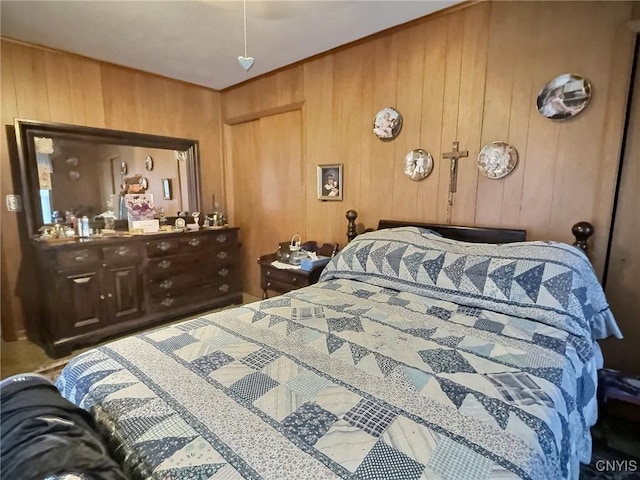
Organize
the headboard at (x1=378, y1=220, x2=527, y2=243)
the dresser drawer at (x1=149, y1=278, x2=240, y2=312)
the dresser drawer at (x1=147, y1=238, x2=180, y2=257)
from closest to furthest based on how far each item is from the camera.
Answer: the headboard at (x1=378, y1=220, x2=527, y2=243) → the dresser drawer at (x1=147, y1=238, x2=180, y2=257) → the dresser drawer at (x1=149, y1=278, x2=240, y2=312)

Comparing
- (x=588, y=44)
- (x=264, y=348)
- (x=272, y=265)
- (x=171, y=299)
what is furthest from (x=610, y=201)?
(x=171, y=299)

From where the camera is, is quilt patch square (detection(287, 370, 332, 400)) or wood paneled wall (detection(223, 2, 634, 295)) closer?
quilt patch square (detection(287, 370, 332, 400))

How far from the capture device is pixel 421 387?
3.21 feet

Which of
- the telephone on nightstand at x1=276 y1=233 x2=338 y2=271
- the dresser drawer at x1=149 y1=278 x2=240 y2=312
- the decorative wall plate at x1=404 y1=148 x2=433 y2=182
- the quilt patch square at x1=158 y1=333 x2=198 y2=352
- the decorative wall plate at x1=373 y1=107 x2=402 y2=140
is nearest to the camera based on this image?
the quilt patch square at x1=158 y1=333 x2=198 y2=352

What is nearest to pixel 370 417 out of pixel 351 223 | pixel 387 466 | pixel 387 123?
pixel 387 466

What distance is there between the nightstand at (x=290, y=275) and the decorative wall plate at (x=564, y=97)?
1.70m

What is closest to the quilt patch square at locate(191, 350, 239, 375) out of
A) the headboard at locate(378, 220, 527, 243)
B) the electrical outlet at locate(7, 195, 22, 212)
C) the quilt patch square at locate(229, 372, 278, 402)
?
the quilt patch square at locate(229, 372, 278, 402)

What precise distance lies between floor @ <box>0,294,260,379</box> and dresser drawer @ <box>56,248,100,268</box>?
70 cm

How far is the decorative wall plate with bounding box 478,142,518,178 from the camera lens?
6.41 ft

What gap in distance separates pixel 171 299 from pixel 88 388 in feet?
7.18

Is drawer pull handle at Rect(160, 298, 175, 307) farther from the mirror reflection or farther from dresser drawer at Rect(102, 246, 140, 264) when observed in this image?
the mirror reflection

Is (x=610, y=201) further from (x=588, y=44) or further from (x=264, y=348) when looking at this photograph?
(x=264, y=348)

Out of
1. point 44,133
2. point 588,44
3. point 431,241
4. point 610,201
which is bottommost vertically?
point 431,241

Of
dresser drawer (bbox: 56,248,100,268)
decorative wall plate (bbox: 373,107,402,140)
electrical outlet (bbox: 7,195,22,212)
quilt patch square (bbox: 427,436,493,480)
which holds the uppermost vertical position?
decorative wall plate (bbox: 373,107,402,140)
